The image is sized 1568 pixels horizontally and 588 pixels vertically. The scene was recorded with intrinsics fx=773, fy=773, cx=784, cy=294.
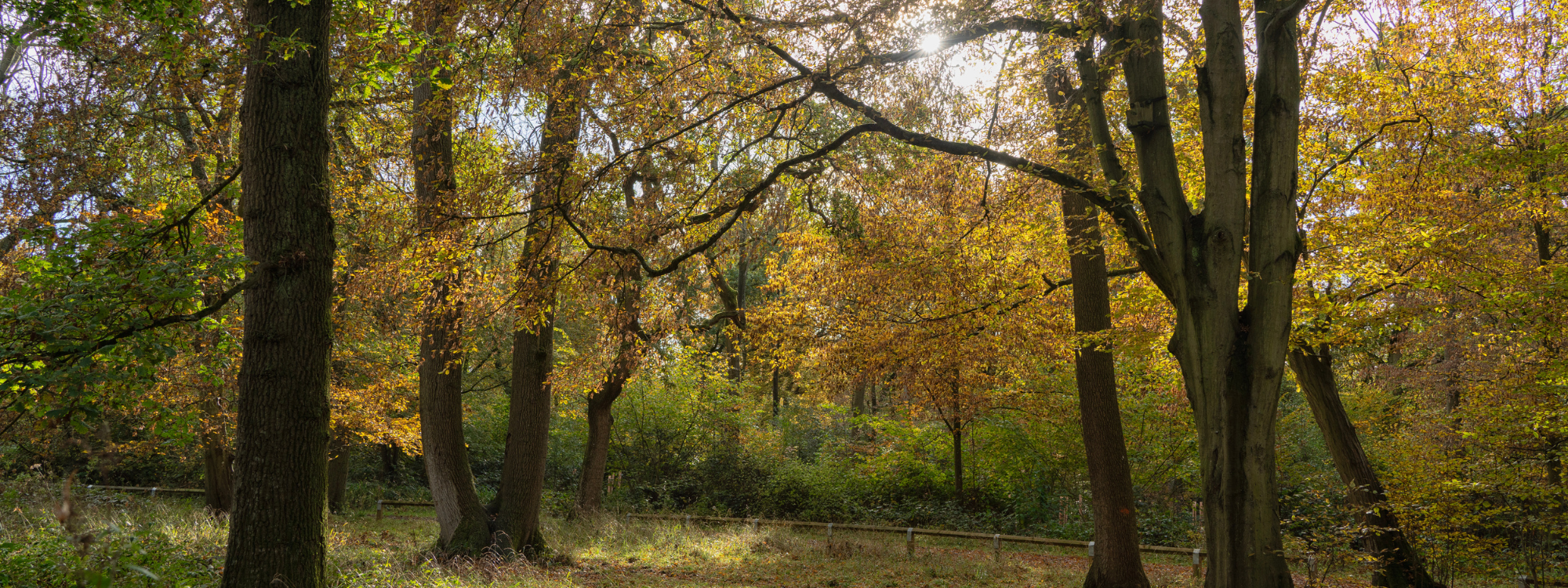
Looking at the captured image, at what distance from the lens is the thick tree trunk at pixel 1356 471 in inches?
351

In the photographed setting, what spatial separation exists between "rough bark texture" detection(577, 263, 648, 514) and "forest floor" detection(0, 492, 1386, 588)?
2.80 ft

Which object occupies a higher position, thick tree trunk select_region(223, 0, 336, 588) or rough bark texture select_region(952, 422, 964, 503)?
thick tree trunk select_region(223, 0, 336, 588)

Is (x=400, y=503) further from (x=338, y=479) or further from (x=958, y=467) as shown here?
(x=958, y=467)

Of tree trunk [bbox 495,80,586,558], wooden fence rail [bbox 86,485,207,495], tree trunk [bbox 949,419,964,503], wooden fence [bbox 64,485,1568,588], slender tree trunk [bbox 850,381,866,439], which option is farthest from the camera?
slender tree trunk [bbox 850,381,866,439]

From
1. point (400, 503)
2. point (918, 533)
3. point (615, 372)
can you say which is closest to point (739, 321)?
point (615, 372)

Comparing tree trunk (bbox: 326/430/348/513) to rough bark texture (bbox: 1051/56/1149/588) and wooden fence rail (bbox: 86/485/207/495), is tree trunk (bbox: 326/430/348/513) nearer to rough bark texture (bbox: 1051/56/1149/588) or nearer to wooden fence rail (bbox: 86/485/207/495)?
wooden fence rail (bbox: 86/485/207/495)

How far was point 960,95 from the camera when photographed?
326 inches

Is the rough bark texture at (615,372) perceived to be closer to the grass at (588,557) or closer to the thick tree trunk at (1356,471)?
the grass at (588,557)

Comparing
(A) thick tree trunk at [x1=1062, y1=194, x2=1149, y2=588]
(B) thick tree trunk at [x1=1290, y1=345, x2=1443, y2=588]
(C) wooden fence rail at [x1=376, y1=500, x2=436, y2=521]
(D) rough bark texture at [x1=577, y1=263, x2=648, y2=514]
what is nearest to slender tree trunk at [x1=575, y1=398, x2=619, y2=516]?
(D) rough bark texture at [x1=577, y1=263, x2=648, y2=514]

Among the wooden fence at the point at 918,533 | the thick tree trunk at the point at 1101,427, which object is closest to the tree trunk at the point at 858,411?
the wooden fence at the point at 918,533

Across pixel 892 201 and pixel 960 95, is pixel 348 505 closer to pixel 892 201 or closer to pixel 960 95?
pixel 892 201

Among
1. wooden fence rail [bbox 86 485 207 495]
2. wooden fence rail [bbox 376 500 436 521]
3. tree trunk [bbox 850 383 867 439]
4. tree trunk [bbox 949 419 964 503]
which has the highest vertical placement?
tree trunk [bbox 850 383 867 439]

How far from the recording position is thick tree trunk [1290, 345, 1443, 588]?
8914 mm

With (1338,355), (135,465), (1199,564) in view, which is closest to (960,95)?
(1199,564)
